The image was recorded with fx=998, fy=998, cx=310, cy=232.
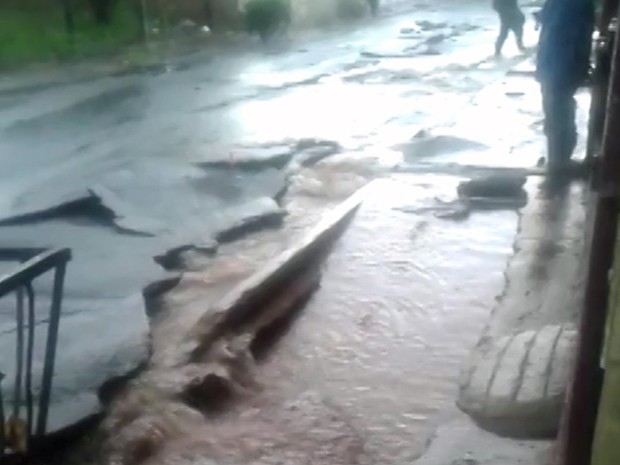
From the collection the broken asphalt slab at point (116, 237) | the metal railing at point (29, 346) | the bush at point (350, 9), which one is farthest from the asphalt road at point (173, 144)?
the bush at point (350, 9)

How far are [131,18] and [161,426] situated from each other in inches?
711

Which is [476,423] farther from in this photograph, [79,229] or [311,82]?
[311,82]

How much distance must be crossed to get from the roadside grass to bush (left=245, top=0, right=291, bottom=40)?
2.49 m

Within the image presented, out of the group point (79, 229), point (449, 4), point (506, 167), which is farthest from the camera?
point (449, 4)

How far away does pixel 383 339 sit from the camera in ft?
19.6

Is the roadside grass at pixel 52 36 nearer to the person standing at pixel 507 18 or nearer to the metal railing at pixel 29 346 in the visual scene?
the person standing at pixel 507 18

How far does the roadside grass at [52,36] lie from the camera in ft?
60.5

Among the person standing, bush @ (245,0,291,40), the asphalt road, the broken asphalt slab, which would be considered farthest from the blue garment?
bush @ (245,0,291,40)

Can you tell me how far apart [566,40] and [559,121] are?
29.7 inches

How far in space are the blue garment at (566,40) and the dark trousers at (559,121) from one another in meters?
0.08

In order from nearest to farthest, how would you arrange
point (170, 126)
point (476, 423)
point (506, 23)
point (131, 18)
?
→ point (476, 423)
point (170, 126)
point (506, 23)
point (131, 18)

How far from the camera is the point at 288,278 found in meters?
6.74

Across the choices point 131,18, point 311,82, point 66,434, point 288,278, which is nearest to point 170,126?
point 311,82

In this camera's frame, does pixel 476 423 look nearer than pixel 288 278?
Yes
